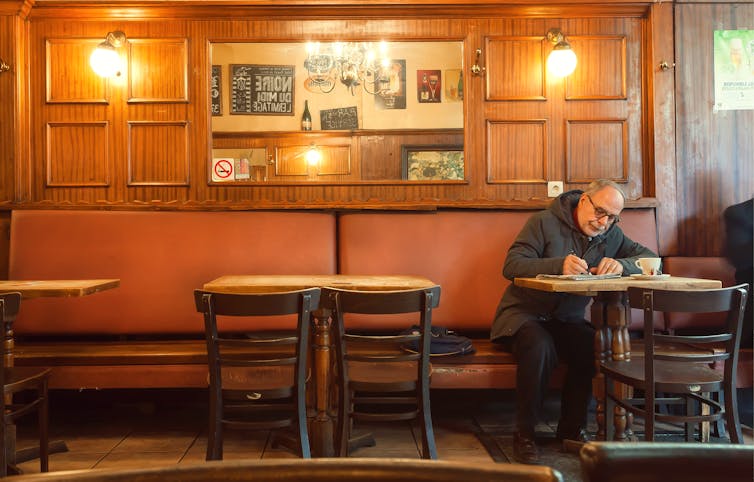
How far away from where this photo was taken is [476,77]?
13.7ft

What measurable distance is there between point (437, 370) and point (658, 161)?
213 cm

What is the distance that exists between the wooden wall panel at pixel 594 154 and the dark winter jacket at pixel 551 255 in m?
0.77

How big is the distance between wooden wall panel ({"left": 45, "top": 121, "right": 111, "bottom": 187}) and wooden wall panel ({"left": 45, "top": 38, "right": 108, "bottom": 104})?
0.63 ft

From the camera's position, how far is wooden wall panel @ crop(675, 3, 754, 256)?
13.5 feet

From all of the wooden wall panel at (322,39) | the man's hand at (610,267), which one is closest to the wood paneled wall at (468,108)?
the wooden wall panel at (322,39)

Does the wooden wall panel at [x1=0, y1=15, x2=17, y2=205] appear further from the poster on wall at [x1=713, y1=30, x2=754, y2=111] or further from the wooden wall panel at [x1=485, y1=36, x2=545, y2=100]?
the poster on wall at [x1=713, y1=30, x2=754, y2=111]

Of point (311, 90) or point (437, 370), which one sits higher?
point (311, 90)

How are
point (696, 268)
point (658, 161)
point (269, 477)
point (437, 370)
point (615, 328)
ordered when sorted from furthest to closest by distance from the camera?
point (658, 161)
point (696, 268)
point (437, 370)
point (615, 328)
point (269, 477)

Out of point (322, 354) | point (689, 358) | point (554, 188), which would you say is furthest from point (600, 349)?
point (554, 188)

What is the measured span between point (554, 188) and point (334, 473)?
3.77 metres

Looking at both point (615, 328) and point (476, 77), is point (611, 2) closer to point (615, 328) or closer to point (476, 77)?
point (476, 77)

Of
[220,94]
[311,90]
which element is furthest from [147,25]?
[311,90]

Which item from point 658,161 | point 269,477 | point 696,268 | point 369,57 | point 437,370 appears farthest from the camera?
point 369,57

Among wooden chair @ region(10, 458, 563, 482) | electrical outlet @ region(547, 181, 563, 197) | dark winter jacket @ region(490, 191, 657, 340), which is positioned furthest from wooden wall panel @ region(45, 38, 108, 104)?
wooden chair @ region(10, 458, 563, 482)
